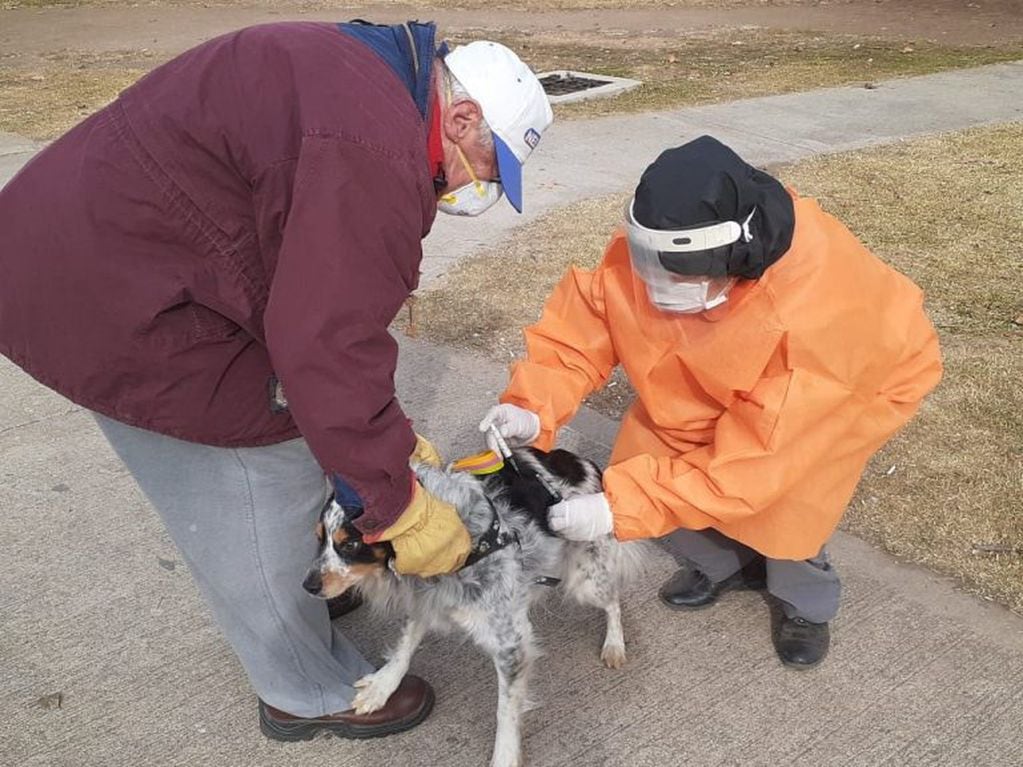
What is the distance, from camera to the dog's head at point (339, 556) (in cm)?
261

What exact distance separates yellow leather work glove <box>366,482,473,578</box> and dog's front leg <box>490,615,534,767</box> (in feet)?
1.70

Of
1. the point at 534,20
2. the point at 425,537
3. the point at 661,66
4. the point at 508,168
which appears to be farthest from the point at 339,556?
the point at 534,20

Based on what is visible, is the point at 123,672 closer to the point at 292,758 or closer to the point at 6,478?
the point at 292,758

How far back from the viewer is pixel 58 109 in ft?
36.4

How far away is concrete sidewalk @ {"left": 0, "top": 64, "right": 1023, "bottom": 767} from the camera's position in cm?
295

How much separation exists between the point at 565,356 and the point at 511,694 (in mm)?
1101

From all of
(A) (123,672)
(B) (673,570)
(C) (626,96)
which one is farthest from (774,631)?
(C) (626,96)

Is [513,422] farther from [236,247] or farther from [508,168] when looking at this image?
[236,247]

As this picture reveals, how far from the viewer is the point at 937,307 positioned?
566 cm

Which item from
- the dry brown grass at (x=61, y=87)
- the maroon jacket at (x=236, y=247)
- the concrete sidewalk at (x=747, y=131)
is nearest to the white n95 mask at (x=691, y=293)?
the maroon jacket at (x=236, y=247)

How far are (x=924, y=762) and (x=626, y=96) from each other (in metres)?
9.11

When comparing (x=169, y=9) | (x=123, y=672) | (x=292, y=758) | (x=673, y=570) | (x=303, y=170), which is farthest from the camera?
(x=169, y=9)

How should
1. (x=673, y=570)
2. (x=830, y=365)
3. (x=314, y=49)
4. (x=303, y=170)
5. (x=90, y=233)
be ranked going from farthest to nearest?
(x=673, y=570), (x=830, y=365), (x=90, y=233), (x=314, y=49), (x=303, y=170)

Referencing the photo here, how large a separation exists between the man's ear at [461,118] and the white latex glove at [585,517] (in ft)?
3.68
